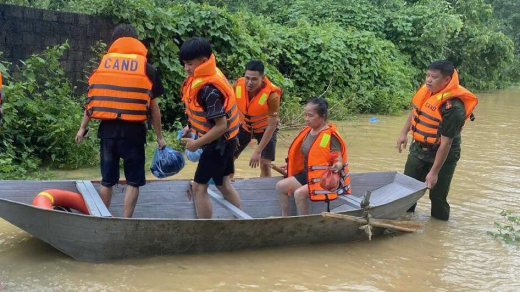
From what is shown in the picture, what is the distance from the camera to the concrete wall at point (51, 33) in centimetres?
765

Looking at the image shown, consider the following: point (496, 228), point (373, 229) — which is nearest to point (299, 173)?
point (373, 229)

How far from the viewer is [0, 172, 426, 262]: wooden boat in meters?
4.31

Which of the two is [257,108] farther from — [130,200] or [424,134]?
[130,200]

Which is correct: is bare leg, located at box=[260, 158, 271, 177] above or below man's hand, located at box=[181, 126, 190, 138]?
below

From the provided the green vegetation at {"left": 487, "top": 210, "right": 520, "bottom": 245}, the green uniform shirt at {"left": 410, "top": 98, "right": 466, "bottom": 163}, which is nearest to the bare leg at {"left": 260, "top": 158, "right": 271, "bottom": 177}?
the green uniform shirt at {"left": 410, "top": 98, "right": 466, "bottom": 163}

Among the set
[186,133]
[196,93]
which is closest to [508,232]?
[186,133]

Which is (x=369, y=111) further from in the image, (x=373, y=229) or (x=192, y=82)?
(x=192, y=82)

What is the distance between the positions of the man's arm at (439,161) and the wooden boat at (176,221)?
0.32ft

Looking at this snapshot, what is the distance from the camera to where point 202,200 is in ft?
16.3

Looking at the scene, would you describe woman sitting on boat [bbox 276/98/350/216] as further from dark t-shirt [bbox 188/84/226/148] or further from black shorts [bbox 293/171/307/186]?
dark t-shirt [bbox 188/84/226/148]

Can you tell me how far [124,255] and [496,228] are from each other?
3.65 m

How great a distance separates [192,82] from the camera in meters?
4.68

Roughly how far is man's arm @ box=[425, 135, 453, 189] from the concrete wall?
5.12m

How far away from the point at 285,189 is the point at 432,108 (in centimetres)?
159
